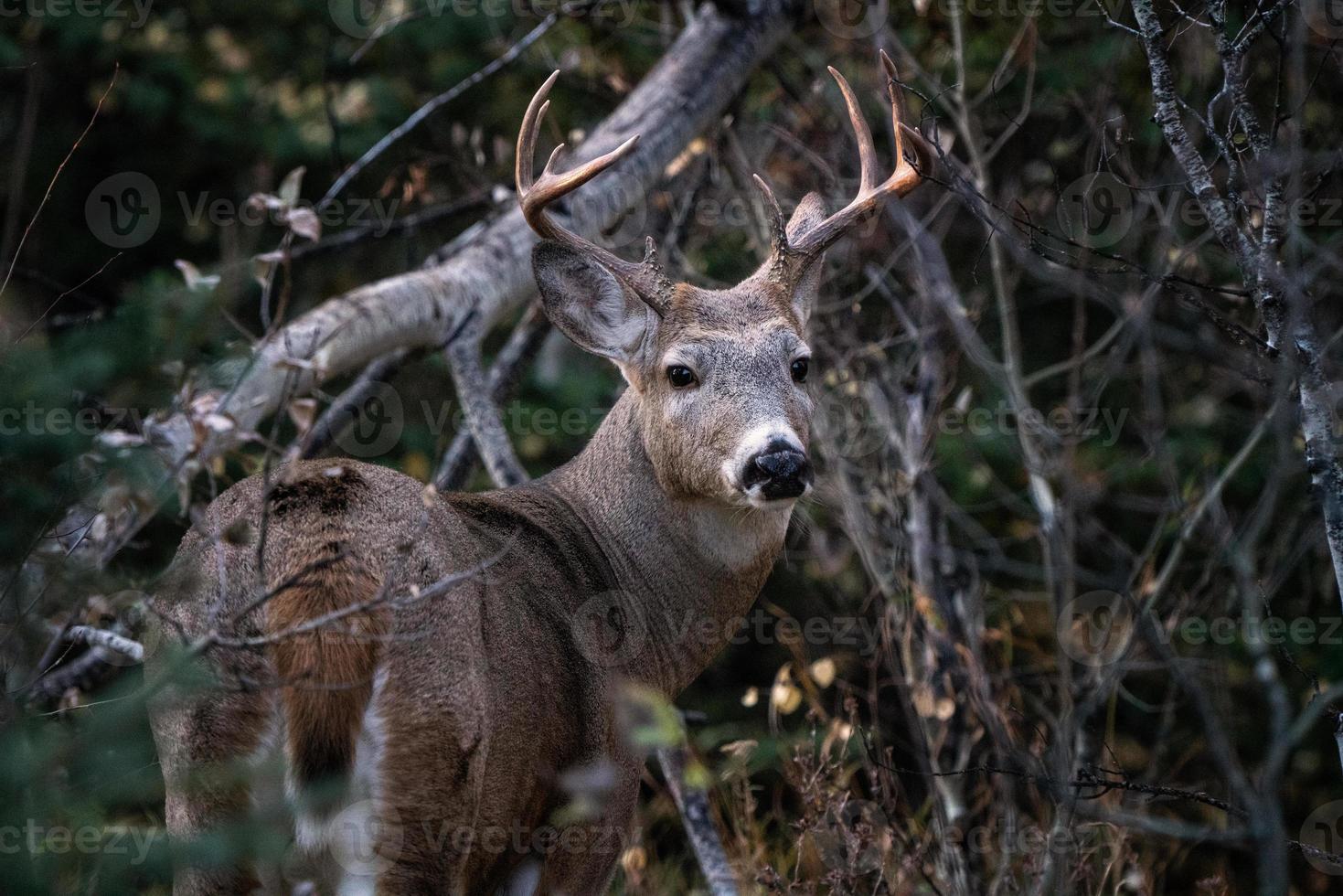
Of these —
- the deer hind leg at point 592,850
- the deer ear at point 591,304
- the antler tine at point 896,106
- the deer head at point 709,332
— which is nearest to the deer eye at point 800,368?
the deer head at point 709,332

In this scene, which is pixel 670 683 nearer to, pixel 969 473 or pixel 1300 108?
pixel 1300 108

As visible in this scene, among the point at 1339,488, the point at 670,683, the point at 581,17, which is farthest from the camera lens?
the point at 581,17

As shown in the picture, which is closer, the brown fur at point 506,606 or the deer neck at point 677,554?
the brown fur at point 506,606

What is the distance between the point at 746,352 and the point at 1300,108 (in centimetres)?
188

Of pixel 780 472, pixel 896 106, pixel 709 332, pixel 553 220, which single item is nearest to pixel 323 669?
pixel 780 472

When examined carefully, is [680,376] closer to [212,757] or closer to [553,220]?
[553,220]

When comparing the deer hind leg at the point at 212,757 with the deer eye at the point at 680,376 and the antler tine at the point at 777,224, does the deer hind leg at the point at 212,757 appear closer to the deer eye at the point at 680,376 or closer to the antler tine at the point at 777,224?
the deer eye at the point at 680,376

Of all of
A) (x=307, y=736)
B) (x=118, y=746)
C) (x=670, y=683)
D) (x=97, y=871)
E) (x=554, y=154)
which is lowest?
(x=670, y=683)

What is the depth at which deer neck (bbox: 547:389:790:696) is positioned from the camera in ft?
15.6

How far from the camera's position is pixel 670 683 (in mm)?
4719

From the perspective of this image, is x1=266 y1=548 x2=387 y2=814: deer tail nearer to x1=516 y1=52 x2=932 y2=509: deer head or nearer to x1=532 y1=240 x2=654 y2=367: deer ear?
x1=516 y1=52 x2=932 y2=509: deer head

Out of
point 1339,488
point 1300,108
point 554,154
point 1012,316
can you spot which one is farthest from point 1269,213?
point 1012,316

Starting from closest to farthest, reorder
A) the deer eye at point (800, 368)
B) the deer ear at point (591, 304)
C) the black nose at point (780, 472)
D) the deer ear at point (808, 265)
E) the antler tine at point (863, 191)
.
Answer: the black nose at point (780, 472), the deer eye at point (800, 368), the deer ear at point (591, 304), the antler tine at point (863, 191), the deer ear at point (808, 265)

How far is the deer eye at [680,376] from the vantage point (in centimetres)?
482
